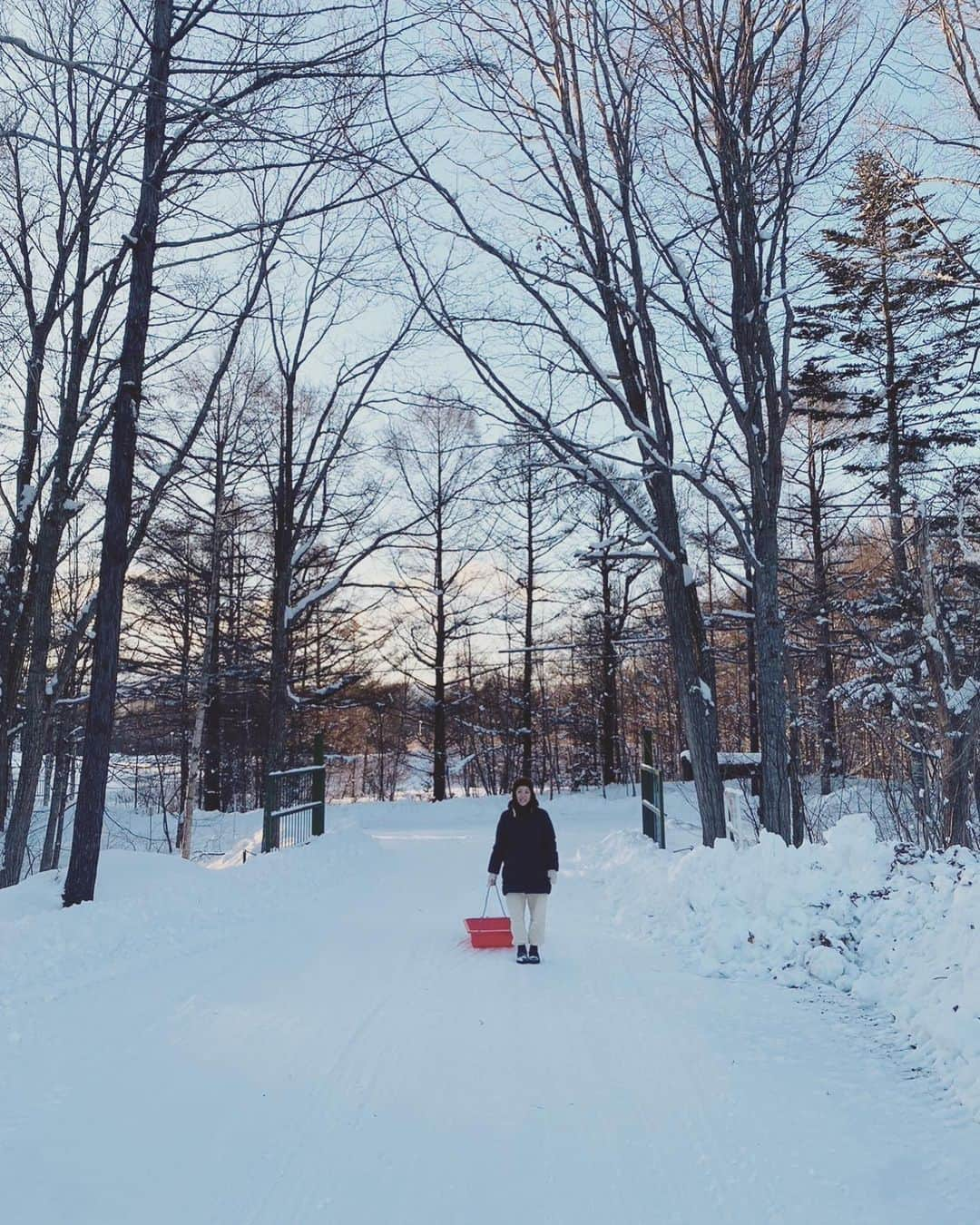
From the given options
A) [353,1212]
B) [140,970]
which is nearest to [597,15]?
[140,970]

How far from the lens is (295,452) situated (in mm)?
20078

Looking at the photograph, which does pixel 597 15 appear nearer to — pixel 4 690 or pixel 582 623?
pixel 4 690

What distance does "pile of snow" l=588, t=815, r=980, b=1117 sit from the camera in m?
5.25

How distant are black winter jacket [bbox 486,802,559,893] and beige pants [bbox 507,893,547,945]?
0.20ft

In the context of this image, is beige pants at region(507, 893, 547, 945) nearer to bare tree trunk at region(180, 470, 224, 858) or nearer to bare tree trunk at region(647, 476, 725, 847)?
bare tree trunk at region(647, 476, 725, 847)

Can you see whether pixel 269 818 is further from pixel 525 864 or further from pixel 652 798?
pixel 525 864

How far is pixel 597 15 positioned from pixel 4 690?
12530mm

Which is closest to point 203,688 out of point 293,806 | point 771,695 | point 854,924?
point 293,806

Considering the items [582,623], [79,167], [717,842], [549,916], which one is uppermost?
[79,167]

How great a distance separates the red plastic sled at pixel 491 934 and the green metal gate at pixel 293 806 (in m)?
6.56

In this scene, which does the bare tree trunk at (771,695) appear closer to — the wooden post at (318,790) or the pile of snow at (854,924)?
the pile of snow at (854,924)

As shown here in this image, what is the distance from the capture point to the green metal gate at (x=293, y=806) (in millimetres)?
14391

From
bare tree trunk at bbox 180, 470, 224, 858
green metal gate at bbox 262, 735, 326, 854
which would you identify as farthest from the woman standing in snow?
bare tree trunk at bbox 180, 470, 224, 858

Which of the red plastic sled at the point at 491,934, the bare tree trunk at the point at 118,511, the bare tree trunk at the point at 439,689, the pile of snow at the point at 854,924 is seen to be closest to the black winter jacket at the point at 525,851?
the red plastic sled at the point at 491,934
